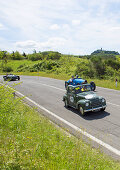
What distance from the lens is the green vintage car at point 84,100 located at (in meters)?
7.92

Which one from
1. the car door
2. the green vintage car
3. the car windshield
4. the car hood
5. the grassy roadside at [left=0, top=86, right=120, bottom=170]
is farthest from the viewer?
the car windshield

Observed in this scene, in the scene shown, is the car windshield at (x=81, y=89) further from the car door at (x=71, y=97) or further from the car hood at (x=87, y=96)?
the car hood at (x=87, y=96)

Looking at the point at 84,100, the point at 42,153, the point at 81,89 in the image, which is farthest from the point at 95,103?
the point at 42,153

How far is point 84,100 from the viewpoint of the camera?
8.09 m

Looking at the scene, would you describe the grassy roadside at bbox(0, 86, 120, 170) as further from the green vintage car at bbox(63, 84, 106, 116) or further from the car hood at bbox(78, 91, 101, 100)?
the car hood at bbox(78, 91, 101, 100)

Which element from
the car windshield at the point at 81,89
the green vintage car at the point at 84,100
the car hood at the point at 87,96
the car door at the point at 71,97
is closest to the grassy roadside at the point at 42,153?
the green vintage car at the point at 84,100

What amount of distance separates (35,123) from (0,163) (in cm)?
294

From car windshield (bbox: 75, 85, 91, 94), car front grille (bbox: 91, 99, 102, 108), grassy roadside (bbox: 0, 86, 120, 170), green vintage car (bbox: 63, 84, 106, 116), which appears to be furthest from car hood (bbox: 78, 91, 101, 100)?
grassy roadside (bbox: 0, 86, 120, 170)

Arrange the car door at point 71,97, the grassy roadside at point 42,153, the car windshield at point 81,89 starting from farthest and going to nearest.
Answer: the car windshield at point 81,89 → the car door at point 71,97 → the grassy roadside at point 42,153

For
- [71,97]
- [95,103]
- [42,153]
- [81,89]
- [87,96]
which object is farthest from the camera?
[81,89]

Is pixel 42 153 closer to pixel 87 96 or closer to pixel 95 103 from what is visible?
pixel 95 103

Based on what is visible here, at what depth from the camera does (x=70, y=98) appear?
934 centimetres

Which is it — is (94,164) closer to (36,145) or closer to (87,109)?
(36,145)

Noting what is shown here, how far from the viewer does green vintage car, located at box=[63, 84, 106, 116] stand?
7.92 metres
